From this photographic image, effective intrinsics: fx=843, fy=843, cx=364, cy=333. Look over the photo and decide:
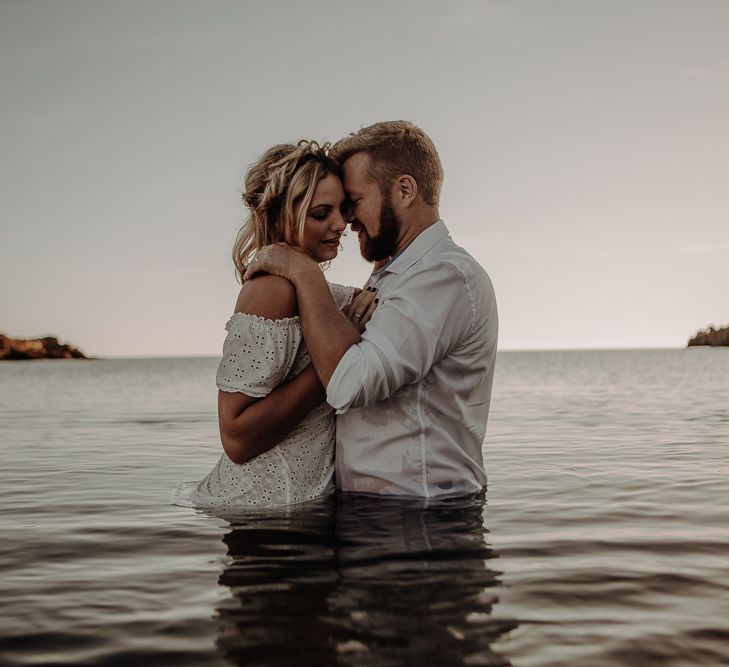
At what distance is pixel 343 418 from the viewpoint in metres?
4.57

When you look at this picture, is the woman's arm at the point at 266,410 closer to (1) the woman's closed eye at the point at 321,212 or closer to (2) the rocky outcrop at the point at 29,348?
(1) the woman's closed eye at the point at 321,212

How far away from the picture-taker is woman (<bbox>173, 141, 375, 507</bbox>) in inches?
165

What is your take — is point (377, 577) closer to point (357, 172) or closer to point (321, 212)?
point (321, 212)

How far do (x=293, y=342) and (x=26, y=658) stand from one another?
1905 millimetres

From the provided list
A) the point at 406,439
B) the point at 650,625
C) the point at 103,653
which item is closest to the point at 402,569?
the point at 406,439

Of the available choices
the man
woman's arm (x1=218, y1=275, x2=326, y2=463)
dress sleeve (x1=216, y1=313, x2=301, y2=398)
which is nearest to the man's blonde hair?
the man

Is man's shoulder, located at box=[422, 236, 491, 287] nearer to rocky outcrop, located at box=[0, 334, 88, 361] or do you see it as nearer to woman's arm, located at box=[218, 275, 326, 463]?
woman's arm, located at box=[218, 275, 326, 463]

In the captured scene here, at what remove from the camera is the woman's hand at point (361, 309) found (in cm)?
443

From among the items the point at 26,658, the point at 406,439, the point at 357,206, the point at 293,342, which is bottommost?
the point at 26,658

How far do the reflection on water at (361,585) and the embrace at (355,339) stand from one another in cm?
18

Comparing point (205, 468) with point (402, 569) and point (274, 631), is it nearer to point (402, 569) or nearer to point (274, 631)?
point (402, 569)

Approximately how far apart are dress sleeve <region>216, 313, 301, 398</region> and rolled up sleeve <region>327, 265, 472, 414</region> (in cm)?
37

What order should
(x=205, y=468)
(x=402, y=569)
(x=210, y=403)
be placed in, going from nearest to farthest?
(x=402, y=569), (x=205, y=468), (x=210, y=403)

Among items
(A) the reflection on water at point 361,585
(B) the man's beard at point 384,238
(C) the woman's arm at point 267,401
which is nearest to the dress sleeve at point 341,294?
(B) the man's beard at point 384,238
